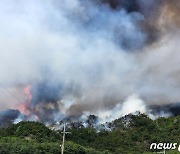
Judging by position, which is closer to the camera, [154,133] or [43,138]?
[43,138]

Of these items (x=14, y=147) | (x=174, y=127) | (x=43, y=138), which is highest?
(x=174, y=127)

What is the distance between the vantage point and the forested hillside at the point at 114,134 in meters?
138

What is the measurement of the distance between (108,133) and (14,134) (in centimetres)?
5083

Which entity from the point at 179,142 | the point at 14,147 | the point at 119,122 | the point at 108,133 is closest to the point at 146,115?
the point at 119,122

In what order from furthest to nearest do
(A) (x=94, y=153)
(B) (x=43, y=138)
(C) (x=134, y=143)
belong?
(C) (x=134, y=143) → (B) (x=43, y=138) → (A) (x=94, y=153)

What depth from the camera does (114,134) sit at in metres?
171

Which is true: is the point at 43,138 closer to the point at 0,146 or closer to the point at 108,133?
the point at 0,146

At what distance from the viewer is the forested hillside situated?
13850 cm

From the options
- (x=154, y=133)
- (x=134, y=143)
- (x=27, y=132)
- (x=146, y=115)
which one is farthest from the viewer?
(x=146, y=115)

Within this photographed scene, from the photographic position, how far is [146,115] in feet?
652

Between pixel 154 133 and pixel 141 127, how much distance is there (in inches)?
457

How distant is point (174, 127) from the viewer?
577 ft

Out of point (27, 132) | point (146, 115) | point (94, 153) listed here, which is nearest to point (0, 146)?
point (94, 153)

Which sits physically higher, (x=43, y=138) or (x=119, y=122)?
(x=119, y=122)
